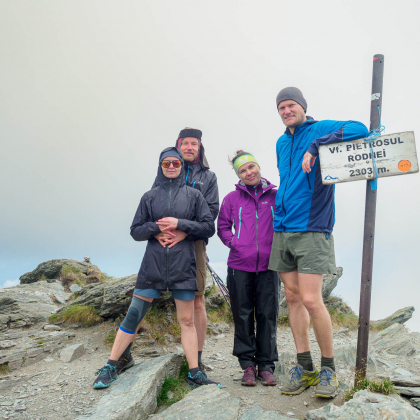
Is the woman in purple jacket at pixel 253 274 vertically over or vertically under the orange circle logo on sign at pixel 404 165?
under

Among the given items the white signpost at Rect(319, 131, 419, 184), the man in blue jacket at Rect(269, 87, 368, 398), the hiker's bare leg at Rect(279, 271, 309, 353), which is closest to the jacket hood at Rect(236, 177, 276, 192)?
the man in blue jacket at Rect(269, 87, 368, 398)

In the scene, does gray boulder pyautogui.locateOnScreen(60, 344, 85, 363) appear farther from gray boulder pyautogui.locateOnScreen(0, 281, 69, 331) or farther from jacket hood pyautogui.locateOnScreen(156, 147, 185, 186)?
jacket hood pyautogui.locateOnScreen(156, 147, 185, 186)

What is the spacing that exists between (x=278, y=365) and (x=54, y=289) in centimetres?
1101

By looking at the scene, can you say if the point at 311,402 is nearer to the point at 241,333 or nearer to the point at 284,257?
the point at 241,333

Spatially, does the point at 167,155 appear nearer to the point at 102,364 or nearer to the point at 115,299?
the point at 115,299

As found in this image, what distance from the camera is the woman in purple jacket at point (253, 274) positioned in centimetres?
604

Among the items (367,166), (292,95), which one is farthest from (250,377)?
(292,95)

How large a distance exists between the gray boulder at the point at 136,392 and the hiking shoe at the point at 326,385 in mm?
2465

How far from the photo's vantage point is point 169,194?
5961 mm

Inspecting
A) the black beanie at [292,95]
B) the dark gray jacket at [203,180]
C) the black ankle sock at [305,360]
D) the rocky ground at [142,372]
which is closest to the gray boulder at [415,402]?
the rocky ground at [142,372]

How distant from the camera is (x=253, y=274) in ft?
20.4

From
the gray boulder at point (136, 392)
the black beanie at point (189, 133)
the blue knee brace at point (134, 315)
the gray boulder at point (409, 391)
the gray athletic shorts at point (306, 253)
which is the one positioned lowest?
the gray boulder at point (136, 392)

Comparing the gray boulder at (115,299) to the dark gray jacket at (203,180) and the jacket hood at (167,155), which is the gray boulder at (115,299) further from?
the jacket hood at (167,155)

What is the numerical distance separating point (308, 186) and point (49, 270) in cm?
1605
